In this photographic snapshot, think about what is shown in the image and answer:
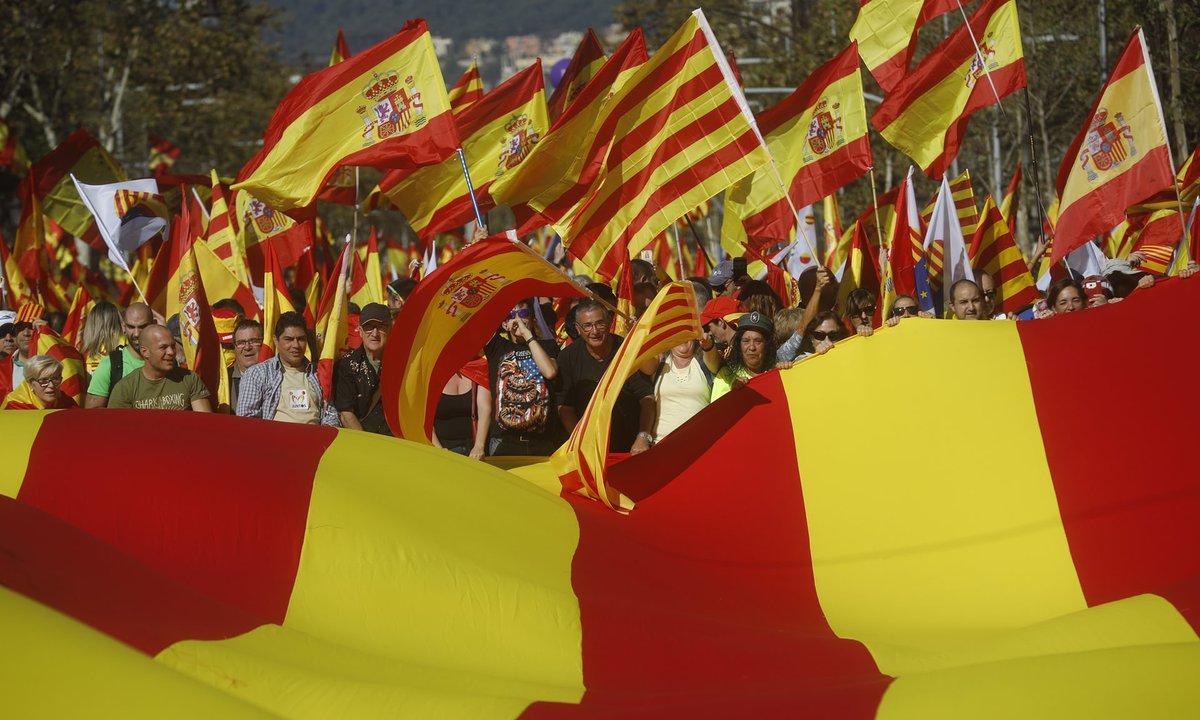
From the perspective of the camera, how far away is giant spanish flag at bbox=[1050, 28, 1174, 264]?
30.4 ft

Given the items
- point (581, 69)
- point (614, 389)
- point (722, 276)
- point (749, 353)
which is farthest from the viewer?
point (581, 69)

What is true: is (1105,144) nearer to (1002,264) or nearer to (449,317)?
(1002,264)

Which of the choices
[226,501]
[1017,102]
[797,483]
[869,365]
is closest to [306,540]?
[226,501]

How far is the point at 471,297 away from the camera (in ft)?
24.5

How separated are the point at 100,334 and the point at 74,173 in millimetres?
6541

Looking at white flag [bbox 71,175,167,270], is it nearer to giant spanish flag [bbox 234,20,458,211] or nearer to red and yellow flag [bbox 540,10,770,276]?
giant spanish flag [bbox 234,20,458,211]

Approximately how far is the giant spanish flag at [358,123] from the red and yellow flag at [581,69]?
2.57 meters

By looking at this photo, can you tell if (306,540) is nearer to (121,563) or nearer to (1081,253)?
(121,563)

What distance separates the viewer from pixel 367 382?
8164 mm

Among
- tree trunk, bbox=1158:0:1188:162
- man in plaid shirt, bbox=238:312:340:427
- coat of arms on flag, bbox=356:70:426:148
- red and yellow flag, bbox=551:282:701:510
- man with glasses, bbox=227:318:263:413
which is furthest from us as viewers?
tree trunk, bbox=1158:0:1188:162

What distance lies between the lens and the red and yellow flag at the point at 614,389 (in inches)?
252

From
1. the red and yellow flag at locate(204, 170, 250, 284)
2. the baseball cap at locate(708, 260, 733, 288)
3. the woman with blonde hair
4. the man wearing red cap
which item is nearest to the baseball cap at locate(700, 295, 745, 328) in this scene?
the man wearing red cap

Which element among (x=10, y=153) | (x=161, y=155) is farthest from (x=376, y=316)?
(x=161, y=155)

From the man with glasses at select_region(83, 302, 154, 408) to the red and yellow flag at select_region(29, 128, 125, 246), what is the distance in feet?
24.2
